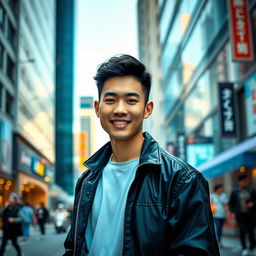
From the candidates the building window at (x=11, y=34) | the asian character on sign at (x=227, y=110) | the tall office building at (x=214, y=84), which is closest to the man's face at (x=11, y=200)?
the tall office building at (x=214, y=84)

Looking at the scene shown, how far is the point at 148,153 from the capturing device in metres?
2.01

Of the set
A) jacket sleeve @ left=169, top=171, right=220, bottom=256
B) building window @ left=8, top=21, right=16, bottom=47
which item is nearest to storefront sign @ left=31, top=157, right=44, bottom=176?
building window @ left=8, top=21, right=16, bottom=47

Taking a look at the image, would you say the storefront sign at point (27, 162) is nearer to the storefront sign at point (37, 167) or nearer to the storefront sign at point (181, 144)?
the storefront sign at point (37, 167)

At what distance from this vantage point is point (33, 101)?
1594 inches

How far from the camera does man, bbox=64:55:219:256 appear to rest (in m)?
1.78

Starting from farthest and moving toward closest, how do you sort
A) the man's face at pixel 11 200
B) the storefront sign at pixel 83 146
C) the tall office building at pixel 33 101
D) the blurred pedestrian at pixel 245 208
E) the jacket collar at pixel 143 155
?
the storefront sign at pixel 83 146
the tall office building at pixel 33 101
the man's face at pixel 11 200
the blurred pedestrian at pixel 245 208
the jacket collar at pixel 143 155

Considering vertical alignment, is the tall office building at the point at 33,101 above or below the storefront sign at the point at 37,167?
above

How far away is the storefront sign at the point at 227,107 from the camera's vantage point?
1512 cm

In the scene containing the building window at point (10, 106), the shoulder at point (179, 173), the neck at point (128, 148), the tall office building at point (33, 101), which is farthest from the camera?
the tall office building at point (33, 101)

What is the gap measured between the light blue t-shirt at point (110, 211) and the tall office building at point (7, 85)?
79.1ft

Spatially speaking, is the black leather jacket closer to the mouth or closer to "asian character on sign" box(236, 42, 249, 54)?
the mouth

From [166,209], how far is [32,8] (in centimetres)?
4213

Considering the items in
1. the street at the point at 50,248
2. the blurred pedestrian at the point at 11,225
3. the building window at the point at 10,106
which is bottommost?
the street at the point at 50,248

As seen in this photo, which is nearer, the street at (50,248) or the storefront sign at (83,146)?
the street at (50,248)
